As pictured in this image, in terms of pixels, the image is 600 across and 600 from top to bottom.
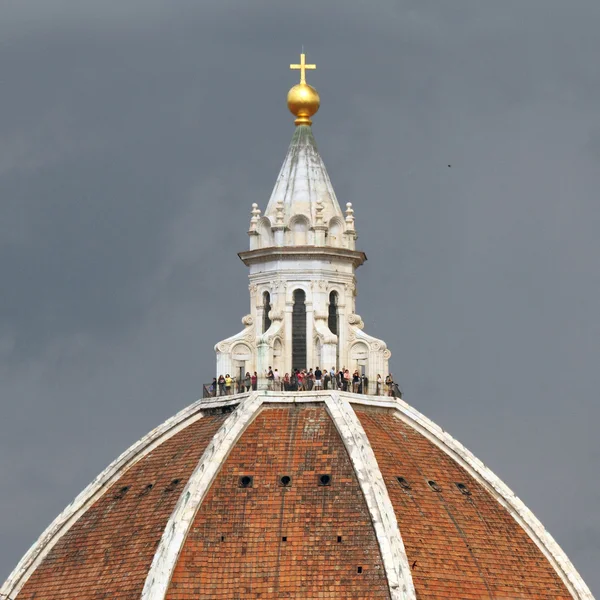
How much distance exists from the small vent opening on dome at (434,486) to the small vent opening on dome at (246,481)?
210 inches

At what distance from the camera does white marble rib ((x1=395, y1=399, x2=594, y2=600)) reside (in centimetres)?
13462

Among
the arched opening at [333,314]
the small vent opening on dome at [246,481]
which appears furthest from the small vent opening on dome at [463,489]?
the small vent opening on dome at [246,481]

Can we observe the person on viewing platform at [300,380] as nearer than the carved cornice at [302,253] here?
Yes

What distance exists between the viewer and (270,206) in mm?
138250

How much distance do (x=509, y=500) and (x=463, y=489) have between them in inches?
57.6

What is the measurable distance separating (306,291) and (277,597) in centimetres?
1229

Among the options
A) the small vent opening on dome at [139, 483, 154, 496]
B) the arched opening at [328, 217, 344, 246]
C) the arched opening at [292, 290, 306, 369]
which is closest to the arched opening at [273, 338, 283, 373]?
the arched opening at [292, 290, 306, 369]

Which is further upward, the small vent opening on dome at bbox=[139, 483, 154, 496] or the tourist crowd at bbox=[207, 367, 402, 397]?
the tourist crowd at bbox=[207, 367, 402, 397]

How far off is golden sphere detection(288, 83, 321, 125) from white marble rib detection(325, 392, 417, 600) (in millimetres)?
9803

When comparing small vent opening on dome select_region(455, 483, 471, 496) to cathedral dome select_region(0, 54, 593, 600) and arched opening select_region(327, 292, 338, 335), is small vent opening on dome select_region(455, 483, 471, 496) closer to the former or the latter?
cathedral dome select_region(0, 54, 593, 600)

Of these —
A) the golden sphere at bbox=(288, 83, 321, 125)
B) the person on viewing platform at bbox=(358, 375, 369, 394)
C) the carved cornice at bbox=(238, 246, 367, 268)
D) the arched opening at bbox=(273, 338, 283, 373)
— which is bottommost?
the person on viewing platform at bbox=(358, 375, 369, 394)

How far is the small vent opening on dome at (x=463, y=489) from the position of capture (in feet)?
441

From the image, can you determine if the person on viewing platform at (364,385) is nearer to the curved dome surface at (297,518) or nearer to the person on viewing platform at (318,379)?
the curved dome surface at (297,518)

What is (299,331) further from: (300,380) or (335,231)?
(335,231)
